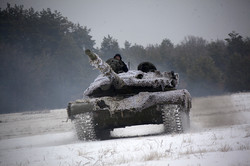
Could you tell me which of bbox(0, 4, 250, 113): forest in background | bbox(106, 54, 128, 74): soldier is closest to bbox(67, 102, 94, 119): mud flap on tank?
bbox(106, 54, 128, 74): soldier

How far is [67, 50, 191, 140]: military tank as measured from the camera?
28.2 ft

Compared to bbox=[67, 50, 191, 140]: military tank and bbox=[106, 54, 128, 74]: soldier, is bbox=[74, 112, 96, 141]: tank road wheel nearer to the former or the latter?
bbox=[67, 50, 191, 140]: military tank

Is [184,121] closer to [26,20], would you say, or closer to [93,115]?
[93,115]

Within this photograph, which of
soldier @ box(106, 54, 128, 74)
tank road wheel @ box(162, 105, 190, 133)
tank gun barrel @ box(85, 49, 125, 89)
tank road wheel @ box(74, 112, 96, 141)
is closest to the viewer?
tank gun barrel @ box(85, 49, 125, 89)

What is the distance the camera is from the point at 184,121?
9406mm

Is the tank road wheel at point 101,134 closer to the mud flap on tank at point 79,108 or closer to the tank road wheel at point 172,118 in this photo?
the mud flap on tank at point 79,108

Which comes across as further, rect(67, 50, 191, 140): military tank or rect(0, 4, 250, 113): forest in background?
rect(0, 4, 250, 113): forest in background

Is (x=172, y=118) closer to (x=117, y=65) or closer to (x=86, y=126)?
(x=86, y=126)

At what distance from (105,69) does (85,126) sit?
1.49m

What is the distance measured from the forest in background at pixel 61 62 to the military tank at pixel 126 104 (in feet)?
110

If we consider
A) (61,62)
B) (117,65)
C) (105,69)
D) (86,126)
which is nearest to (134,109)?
(105,69)

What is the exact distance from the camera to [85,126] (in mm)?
9109

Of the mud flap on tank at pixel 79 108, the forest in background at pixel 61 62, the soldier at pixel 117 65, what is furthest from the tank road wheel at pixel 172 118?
the forest in background at pixel 61 62

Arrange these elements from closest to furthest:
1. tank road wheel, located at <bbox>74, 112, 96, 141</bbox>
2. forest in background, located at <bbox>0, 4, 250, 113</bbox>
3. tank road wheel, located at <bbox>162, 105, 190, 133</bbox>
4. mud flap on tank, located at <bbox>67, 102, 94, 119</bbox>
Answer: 1. tank road wheel, located at <bbox>162, 105, 190, 133</bbox>
2. mud flap on tank, located at <bbox>67, 102, 94, 119</bbox>
3. tank road wheel, located at <bbox>74, 112, 96, 141</bbox>
4. forest in background, located at <bbox>0, 4, 250, 113</bbox>
